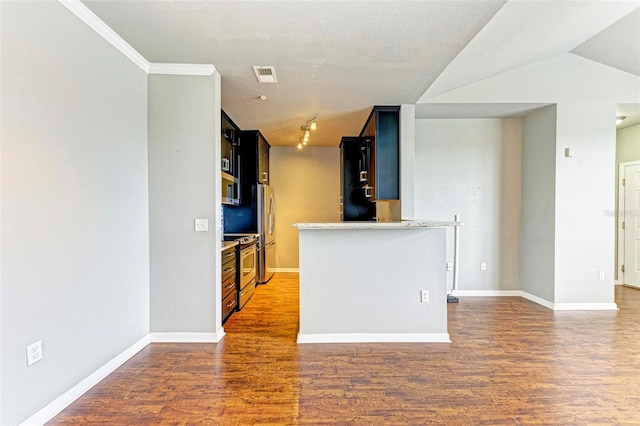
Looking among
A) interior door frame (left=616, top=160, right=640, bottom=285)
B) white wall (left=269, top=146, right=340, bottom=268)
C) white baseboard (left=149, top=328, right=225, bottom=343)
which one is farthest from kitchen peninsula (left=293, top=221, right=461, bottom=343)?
interior door frame (left=616, top=160, right=640, bottom=285)

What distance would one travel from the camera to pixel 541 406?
2.04 meters

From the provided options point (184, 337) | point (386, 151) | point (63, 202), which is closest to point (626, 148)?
point (386, 151)

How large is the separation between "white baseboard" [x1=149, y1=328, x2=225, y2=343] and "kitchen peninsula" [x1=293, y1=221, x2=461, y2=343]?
86 centimetres

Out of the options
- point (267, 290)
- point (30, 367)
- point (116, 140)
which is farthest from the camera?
point (267, 290)

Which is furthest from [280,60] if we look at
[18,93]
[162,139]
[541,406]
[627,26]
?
[627,26]

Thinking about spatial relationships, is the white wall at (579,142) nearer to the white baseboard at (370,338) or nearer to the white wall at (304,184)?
the white baseboard at (370,338)

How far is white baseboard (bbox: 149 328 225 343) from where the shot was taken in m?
3.04

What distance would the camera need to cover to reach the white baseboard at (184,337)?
3.04 metres

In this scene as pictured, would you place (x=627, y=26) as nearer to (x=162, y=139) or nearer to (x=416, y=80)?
(x=416, y=80)

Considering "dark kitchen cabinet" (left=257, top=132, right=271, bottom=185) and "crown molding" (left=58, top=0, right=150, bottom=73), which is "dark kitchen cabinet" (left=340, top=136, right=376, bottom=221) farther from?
"crown molding" (left=58, top=0, right=150, bottom=73)

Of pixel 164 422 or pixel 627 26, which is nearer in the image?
pixel 164 422

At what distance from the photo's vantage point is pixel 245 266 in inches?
172

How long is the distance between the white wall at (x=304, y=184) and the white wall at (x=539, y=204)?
3289mm

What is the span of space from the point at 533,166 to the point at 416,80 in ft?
7.60
